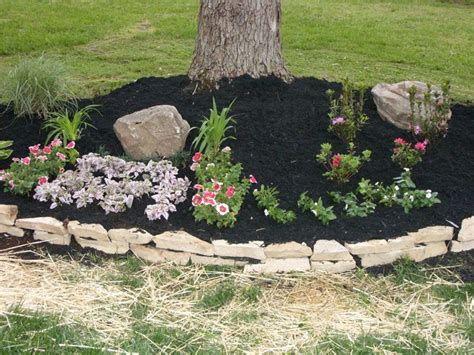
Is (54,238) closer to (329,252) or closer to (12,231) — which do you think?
(12,231)

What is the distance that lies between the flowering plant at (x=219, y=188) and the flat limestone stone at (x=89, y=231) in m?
0.56

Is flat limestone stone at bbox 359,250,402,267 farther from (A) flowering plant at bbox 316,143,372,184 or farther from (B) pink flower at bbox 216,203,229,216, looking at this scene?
(B) pink flower at bbox 216,203,229,216

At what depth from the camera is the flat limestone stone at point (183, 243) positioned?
12.1 ft

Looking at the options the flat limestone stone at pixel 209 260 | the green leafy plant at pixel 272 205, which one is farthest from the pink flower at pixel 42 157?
the green leafy plant at pixel 272 205

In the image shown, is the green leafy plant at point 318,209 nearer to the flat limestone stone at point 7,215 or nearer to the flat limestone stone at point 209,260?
the flat limestone stone at point 209,260

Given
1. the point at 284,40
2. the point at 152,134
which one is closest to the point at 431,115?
the point at 152,134

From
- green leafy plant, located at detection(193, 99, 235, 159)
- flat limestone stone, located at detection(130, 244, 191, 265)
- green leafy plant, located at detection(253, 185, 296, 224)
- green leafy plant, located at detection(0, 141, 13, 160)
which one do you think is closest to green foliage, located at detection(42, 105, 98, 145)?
green leafy plant, located at detection(0, 141, 13, 160)

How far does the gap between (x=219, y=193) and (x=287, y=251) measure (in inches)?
22.0

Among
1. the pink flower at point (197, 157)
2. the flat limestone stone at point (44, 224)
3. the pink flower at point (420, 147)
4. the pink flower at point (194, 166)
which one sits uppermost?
the pink flower at point (420, 147)

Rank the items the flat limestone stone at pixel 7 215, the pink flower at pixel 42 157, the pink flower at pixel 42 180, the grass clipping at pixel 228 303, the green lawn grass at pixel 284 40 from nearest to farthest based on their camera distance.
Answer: the grass clipping at pixel 228 303
the flat limestone stone at pixel 7 215
the pink flower at pixel 42 180
the pink flower at pixel 42 157
the green lawn grass at pixel 284 40

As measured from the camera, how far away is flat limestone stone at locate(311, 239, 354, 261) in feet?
12.0

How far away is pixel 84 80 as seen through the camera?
6727 millimetres

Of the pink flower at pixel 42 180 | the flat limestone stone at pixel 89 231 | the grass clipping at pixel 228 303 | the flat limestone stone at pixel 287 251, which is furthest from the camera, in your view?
the pink flower at pixel 42 180

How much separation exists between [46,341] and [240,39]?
9.87ft
